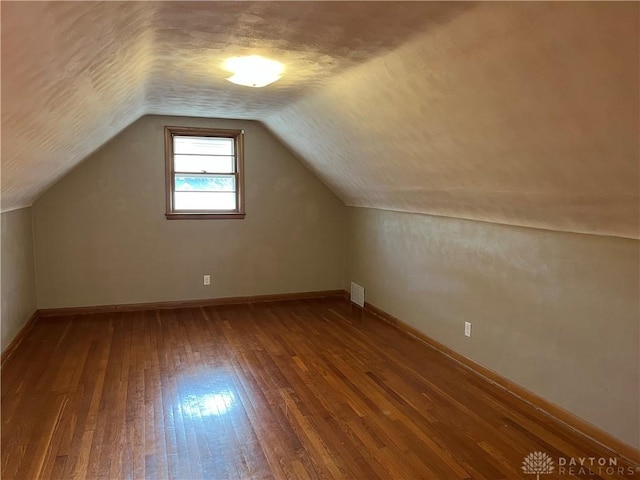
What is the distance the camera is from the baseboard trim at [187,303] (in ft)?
16.9

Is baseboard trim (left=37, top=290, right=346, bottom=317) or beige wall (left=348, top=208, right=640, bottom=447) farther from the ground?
beige wall (left=348, top=208, right=640, bottom=447)

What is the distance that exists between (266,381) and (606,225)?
2.39 metres

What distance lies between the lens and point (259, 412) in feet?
9.73

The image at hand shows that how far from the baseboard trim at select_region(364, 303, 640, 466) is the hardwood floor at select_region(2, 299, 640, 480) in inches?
2.4

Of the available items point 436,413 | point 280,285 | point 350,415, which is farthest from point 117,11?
point 280,285

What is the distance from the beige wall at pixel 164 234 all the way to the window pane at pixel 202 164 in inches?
8.1

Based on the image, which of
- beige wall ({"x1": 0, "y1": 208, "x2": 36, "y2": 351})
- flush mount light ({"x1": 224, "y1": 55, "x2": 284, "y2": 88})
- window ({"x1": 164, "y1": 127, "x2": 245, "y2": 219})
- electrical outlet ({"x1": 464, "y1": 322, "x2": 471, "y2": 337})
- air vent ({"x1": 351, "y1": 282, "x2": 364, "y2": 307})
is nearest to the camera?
flush mount light ({"x1": 224, "y1": 55, "x2": 284, "y2": 88})

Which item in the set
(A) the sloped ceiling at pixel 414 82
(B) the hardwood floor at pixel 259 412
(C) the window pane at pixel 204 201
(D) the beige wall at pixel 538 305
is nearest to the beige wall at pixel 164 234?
(C) the window pane at pixel 204 201

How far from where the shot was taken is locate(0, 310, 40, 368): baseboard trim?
12.3 ft

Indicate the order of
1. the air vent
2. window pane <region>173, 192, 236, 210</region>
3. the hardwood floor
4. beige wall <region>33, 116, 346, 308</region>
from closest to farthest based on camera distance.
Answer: the hardwood floor < beige wall <region>33, 116, 346, 308</region> < window pane <region>173, 192, 236, 210</region> < the air vent

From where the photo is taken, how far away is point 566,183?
2521 mm

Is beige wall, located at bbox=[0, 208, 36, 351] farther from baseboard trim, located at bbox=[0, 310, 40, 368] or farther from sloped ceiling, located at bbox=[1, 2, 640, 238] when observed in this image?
sloped ceiling, located at bbox=[1, 2, 640, 238]

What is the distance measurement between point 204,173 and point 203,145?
0.33m

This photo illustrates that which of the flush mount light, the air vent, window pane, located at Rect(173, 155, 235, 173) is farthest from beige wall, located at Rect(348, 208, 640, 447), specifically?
window pane, located at Rect(173, 155, 235, 173)
